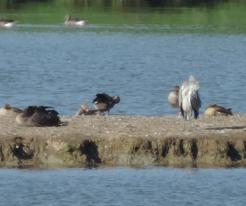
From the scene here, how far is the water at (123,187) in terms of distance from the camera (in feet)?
61.4

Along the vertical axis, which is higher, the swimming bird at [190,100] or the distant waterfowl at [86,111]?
the swimming bird at [190,100]

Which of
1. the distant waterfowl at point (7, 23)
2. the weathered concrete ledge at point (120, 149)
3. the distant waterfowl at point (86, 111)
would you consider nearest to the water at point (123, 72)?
the weathered concrete ledge at point (120, 149)

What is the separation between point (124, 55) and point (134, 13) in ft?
61.0

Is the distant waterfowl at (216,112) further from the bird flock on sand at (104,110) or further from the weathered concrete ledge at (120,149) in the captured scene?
the weathered concrete ledge at (120,149)

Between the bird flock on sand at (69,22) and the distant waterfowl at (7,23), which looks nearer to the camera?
the distant waterfowl at (7,23)

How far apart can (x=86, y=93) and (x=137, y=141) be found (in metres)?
14.0

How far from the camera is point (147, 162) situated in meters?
20.8

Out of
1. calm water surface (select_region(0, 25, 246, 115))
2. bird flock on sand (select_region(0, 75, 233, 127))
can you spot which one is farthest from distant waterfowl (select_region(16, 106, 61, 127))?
calm water surface (select_region(0, 25, 246, 115))

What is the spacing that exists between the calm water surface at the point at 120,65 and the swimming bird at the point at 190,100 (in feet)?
17.4

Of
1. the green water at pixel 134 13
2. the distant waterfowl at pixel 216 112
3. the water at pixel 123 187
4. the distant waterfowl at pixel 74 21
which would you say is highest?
the water at pixel 123 187

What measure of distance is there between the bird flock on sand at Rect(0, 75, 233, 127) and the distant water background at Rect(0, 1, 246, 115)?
97.5 inches

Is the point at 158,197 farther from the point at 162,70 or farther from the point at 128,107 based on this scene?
the point at 162,70

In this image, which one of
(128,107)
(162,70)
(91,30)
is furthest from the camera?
(91,30)

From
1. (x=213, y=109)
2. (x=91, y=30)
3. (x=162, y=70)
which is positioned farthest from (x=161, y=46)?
(x=213, y=109)
